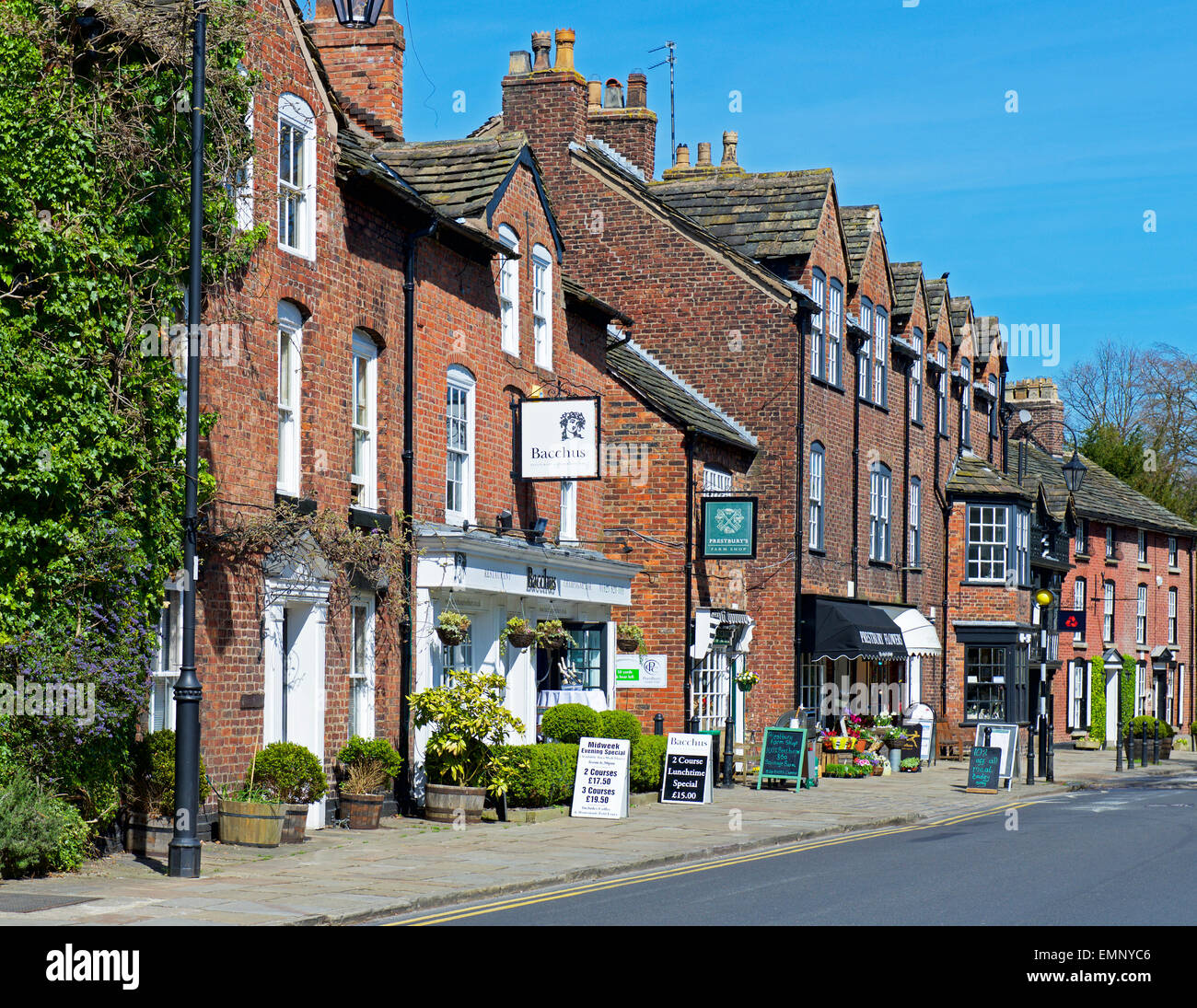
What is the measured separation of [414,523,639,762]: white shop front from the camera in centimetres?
2044

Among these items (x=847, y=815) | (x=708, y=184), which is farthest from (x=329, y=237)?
(x=708, y=184)

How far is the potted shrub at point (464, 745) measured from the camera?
19.6 m

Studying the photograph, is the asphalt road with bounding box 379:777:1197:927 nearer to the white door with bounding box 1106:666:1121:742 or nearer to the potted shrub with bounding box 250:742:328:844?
the potted shrub with bounding box 250:742:328:844

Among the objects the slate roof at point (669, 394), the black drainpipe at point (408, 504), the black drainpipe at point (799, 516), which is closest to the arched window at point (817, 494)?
the black drainpipe at point (799, 516)

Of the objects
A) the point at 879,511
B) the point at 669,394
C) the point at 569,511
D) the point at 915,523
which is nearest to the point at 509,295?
the point at 569,511

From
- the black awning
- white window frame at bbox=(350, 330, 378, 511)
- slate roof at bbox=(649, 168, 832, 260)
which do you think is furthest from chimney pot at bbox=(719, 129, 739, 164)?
white window frame at bbox=(350, 330, 378, 511)

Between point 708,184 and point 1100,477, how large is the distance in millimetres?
29638

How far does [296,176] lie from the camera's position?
18438mm

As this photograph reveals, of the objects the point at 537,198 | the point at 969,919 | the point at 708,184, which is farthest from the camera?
the point at 708,184

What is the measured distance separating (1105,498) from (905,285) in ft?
64.4

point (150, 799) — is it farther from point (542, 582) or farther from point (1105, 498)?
point (1105, 498)

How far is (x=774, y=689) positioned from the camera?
31109 mm

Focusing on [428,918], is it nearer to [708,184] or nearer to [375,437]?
[375,437]

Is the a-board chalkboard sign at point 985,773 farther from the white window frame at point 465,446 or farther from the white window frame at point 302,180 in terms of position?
the white window frame at point 302,180
